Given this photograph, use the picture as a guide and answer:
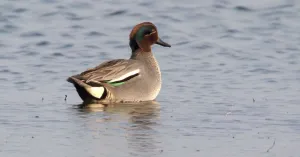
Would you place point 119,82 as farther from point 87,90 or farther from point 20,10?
point 20,10

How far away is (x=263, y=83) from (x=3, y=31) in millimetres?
5820

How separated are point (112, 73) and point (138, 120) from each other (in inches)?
64.1

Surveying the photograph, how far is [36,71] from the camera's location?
12914 millimetres

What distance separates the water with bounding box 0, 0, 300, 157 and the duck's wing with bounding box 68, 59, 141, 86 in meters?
0.36

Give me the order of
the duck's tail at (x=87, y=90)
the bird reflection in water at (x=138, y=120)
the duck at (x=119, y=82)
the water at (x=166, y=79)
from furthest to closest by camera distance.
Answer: the duck at (x=119, y=82) < the duck's tail at (x=87, y=90) < the water at (x=166, y=79) < the bird reflection in water at (x=138, y=120)

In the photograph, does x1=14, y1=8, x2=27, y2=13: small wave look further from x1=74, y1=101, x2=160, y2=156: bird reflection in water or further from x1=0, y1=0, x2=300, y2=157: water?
x1=74, y1=101, x2=160, y2=156: bird reflection in water

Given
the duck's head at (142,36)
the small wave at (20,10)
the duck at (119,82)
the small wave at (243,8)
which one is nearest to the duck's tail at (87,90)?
the duck at (119,82)

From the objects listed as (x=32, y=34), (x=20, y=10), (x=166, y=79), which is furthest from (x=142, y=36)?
(x=20, y=10)

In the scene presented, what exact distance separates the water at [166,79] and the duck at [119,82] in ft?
0.74

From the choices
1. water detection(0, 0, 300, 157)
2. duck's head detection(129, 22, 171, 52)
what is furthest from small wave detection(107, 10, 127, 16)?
duck's head detection(129, 22, 171, 52)

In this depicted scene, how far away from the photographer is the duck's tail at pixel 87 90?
1075 cm

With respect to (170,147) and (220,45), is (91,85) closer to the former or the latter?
(170,147)

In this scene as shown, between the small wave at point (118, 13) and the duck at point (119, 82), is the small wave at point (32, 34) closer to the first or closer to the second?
the small wave at point (118, 13)

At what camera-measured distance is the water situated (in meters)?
8.28
